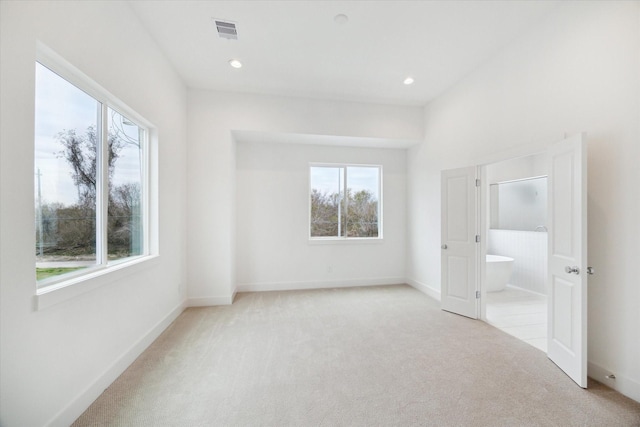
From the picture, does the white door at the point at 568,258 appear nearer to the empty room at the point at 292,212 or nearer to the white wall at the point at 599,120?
the empty room at the point at 292,212

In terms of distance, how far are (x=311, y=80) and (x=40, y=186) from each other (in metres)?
3.17

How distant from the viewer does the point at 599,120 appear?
2150 mm

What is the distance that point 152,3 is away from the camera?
94.1 inches

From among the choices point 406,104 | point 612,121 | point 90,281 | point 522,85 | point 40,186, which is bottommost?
point 90,281

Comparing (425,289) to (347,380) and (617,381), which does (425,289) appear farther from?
(347,380)

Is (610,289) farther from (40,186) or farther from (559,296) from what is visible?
(40,186)

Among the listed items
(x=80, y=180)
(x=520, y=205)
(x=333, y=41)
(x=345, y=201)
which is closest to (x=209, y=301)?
(x=80, y=180)

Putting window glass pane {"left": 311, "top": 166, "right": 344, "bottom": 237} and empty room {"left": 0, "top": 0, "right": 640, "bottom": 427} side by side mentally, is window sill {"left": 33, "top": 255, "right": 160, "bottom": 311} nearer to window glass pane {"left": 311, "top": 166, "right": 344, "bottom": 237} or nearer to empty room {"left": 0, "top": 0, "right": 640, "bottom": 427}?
empty room {"left": 0, "top": 0, "right": 640, "bottom": 427}

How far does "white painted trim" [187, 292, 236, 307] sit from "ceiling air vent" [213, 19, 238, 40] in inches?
133

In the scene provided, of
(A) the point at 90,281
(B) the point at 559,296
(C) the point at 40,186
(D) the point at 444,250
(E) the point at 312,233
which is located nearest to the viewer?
(C) the point at 40,186

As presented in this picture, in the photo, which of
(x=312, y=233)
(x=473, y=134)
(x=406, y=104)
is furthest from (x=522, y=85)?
(x=312, y=233)

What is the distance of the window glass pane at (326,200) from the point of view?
4.97m

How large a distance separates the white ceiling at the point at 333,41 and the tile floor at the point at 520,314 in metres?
3.31

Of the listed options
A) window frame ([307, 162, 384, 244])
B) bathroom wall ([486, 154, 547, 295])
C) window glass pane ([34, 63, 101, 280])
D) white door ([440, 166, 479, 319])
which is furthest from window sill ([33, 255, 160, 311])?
bathroom wall ([486, 154, 547, 295])
